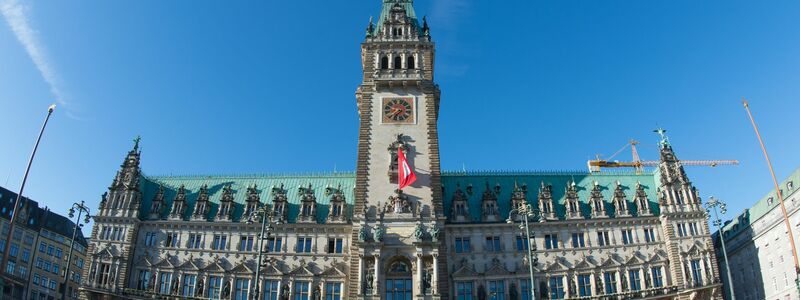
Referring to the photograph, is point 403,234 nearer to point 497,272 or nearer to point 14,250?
point 497,272

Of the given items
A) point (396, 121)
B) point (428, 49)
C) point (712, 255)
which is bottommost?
point (712, 255)

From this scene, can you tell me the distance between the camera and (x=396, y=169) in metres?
70.9

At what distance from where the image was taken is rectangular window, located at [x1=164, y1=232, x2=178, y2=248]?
72.2m

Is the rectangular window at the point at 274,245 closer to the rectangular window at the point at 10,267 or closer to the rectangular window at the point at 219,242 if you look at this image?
the rectangular window at the point at 219,242

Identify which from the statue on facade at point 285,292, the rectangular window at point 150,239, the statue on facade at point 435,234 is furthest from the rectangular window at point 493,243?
the rectangular window at point 150,239

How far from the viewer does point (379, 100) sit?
251 ft

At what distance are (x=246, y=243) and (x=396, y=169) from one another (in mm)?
20298

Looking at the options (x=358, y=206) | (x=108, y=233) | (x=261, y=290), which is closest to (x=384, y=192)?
(x=358, y=206)

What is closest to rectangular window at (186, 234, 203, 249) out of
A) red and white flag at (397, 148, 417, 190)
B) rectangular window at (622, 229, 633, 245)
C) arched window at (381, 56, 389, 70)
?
red and white flag at (397, 148, 417, 190)

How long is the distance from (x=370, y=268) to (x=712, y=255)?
3879 cm

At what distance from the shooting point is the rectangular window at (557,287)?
2667 inches

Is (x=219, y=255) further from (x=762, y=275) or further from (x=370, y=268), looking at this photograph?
(x=762, y=275)

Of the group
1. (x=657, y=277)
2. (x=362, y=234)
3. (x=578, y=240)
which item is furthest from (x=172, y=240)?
(x=657, y=277)

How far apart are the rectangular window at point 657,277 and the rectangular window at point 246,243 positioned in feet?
155
